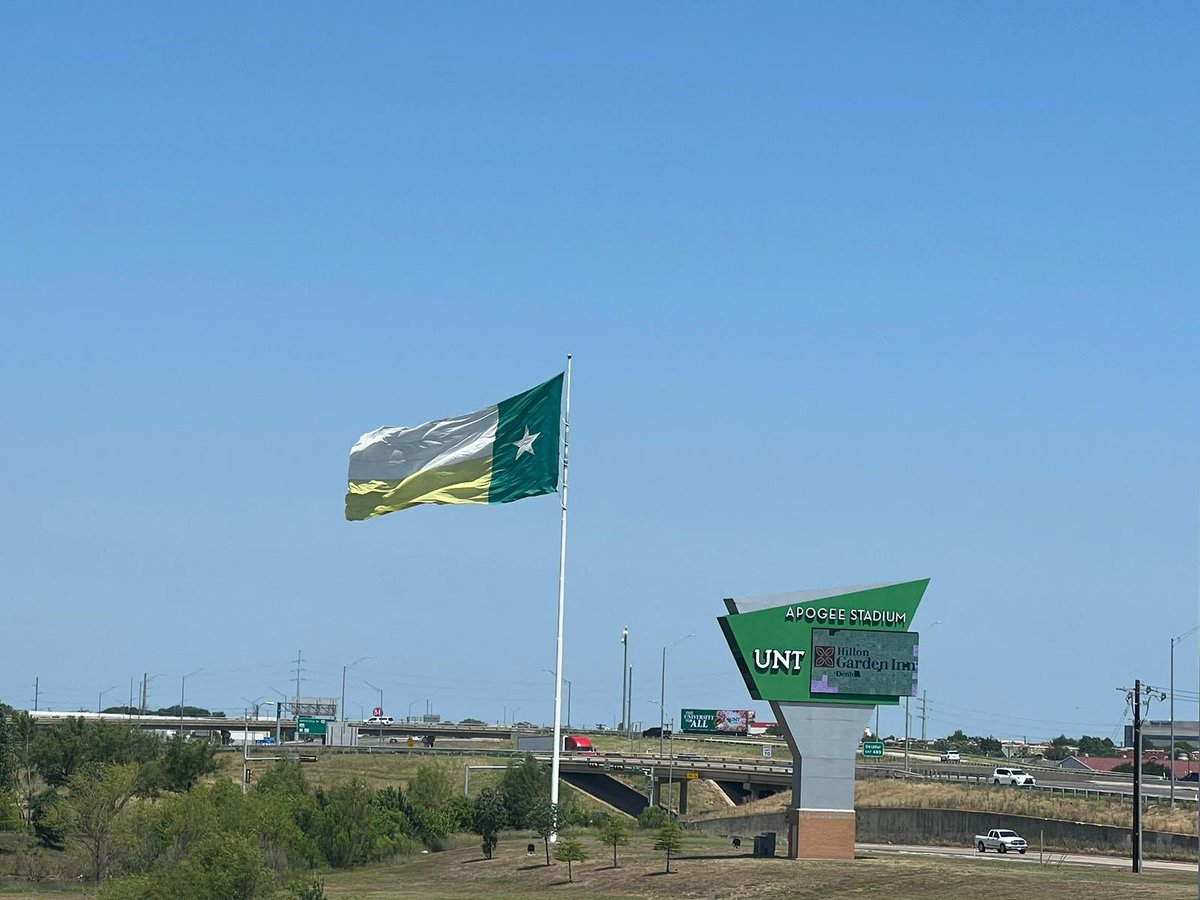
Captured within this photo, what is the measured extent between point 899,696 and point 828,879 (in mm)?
9068

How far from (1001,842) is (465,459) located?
42.4m

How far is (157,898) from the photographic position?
179ft

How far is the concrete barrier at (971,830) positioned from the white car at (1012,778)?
21.7 meters

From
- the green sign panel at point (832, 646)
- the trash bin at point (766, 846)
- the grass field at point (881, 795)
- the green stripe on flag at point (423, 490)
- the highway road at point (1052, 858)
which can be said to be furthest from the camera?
the grass field at point (881, 795)

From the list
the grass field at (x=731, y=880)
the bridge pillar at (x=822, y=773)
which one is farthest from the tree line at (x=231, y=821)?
the bridge pillar at (x=822, y=773)

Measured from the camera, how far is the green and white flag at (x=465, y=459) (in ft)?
191

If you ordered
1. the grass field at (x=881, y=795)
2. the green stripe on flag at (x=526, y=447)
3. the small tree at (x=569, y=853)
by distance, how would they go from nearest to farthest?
1. the green stripe on flag at (x=526, y=447)
2. the small tree at (x=569, y=853)
3. the grass field at (x=881, y=795)

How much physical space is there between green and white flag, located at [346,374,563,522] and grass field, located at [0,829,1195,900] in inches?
608

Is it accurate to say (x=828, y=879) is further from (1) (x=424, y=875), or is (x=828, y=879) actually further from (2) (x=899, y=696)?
(1) (x=424, y=875)

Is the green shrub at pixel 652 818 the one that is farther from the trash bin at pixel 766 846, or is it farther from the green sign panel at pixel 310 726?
the green sign panel at pixel 310 726

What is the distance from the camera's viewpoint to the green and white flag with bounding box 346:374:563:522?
5816 centimetres

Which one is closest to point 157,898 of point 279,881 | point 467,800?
point 279,881

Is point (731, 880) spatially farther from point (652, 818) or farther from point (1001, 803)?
point (1001, 803)

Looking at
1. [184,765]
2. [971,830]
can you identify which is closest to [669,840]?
[971,830]
